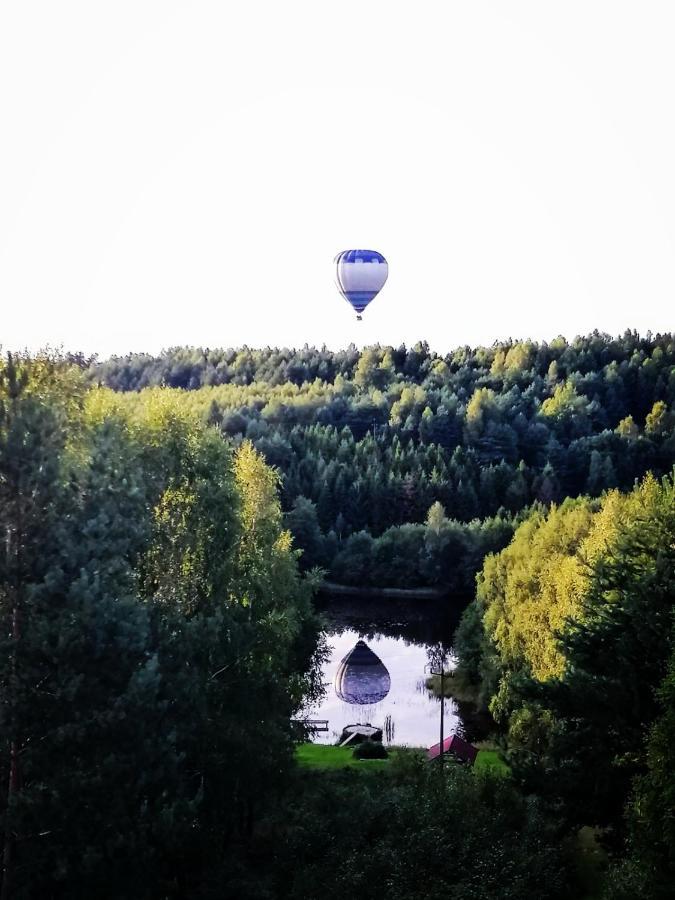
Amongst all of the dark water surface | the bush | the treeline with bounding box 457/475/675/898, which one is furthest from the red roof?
the treeline with bounding box 457/475/675/898

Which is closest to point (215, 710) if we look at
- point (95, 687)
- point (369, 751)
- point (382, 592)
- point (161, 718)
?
point (161, 718)

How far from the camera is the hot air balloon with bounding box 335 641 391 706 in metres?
45.9

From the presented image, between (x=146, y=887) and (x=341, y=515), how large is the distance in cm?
6472

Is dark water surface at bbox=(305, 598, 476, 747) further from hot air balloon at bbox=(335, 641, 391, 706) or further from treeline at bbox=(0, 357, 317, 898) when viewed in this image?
treeline at bbox=(0, 357, 317, 898)

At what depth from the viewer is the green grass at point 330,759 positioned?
102 ft

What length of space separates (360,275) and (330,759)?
173 feet

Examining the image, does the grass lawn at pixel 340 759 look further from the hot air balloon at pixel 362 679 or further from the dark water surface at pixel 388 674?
the hot air balloon at pixel 362 679

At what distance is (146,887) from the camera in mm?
17156

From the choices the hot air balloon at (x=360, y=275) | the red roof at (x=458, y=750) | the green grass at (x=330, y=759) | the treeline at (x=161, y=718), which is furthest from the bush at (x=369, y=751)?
the hot air balloon at (x=360, y=275)

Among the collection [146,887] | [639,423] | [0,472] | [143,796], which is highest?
[639,423]

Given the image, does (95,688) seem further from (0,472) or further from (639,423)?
(639,423)

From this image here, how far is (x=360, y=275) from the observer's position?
8069 centimetres

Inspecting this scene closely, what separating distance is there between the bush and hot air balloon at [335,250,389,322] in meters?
51.0

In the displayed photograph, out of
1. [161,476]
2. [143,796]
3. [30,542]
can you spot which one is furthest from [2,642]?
[161,476]
